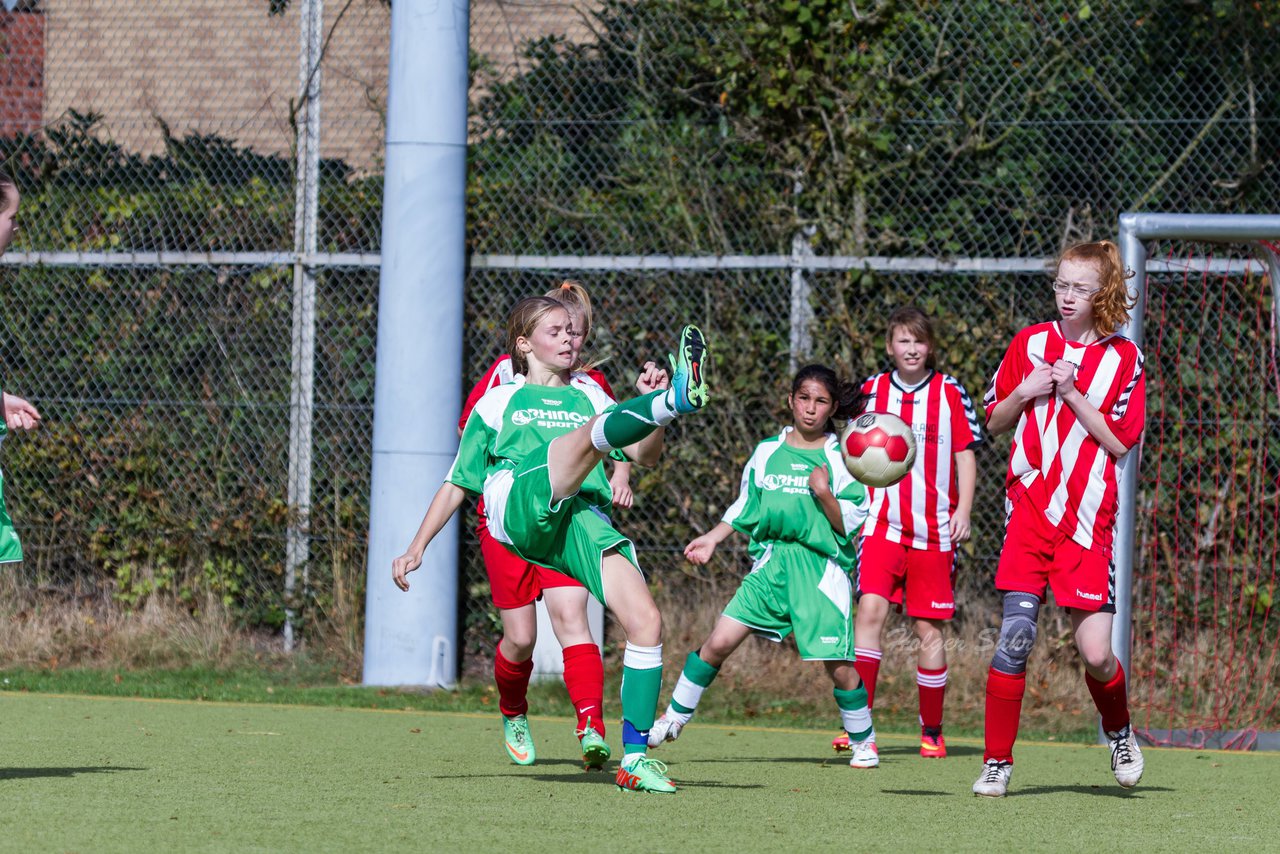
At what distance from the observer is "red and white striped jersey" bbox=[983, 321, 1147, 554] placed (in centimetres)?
546

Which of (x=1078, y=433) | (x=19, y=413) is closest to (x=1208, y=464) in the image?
(x=1078, y=433)

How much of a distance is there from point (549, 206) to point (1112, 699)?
4.91 meters

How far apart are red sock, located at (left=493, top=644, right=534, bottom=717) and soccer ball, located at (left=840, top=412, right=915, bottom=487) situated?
59.8 inches

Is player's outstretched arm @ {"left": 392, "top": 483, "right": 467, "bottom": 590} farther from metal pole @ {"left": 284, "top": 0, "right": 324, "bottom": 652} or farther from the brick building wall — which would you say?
the brick building wall

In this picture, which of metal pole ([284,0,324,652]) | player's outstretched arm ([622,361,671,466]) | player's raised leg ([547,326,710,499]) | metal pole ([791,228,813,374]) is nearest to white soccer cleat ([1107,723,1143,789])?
player's outstretched arm ([622,361,671,466])

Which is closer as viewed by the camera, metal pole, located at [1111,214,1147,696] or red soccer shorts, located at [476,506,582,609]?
red soccer shorts, located at [476,506,582,609]

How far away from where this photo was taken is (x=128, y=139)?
10320mm

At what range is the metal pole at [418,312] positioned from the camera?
893 centimetres

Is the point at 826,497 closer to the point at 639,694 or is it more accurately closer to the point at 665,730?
the point at 665,730

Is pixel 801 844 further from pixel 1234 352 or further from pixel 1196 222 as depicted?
pixel 1234 352

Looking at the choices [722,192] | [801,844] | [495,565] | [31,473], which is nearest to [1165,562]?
[722,192]

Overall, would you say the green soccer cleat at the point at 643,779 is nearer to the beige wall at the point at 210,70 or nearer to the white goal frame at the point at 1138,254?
the white goal frame at the point at 1138,254

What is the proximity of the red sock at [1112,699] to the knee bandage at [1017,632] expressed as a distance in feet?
1.11

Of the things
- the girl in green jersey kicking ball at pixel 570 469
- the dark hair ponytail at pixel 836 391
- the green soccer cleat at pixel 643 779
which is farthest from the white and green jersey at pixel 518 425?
the dark hair ponytail at pixel 836 391
